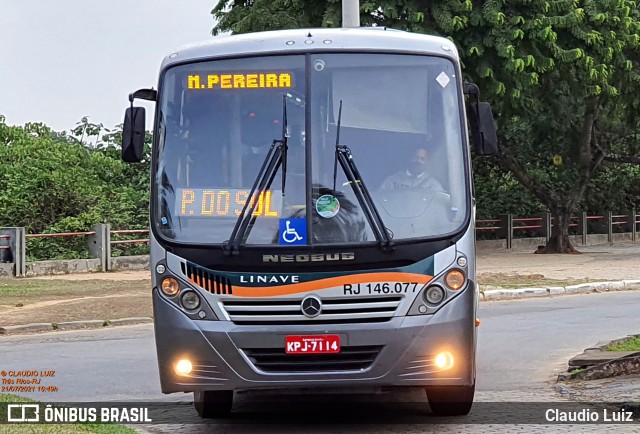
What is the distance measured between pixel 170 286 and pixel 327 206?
1273mm

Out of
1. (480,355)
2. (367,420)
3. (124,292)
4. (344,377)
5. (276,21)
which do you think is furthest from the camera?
(276,21)

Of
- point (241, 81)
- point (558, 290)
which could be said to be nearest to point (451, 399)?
point (241, 81)

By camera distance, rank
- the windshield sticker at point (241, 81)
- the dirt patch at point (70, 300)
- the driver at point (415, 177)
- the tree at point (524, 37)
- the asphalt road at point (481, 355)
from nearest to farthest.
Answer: the driver at point (415, 177), the windshield sticker at point (241, 81), the asphalt road at point (481, 355), the dirt patch at point (70, 300), the tree at point (524, 37)

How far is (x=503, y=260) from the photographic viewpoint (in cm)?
3027

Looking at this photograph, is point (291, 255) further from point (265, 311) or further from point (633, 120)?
point (633, 120)

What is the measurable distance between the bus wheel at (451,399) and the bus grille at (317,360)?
3.22ft

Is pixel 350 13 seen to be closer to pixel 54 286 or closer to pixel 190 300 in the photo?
pixel 190 300

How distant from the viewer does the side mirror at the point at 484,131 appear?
8.90 m

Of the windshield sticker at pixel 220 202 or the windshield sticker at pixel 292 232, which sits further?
the windshield sticker at pixel 220 202

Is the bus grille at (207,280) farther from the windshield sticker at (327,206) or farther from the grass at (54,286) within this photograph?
the grass at (54,286)

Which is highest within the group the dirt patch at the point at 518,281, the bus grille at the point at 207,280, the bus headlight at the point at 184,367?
the bus grille at the point at 207,280

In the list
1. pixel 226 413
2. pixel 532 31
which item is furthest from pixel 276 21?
pixel 226 413

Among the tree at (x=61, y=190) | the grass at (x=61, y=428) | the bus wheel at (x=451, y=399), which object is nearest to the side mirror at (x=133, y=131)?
the grass at (x=61, y=428)

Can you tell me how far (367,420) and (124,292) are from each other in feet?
42.1
